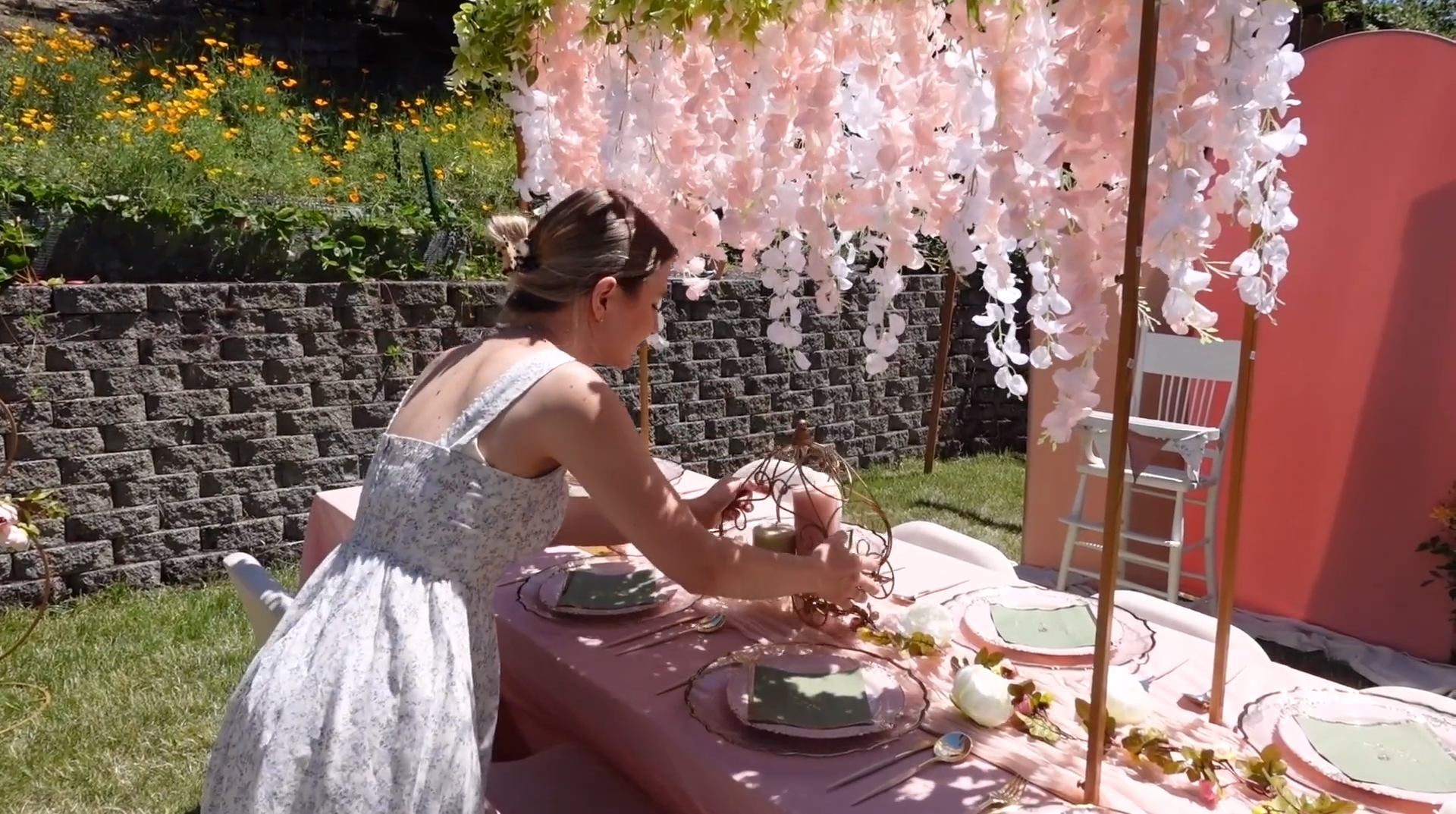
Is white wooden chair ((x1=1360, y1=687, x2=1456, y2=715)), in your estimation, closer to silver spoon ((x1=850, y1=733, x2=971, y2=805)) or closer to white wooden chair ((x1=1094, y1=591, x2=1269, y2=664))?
white wooden chair ((x1=1094, y1=591, x2=1269, y2=664))

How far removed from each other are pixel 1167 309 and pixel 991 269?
0.95ft

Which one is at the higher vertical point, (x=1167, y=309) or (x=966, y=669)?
(x=1167, y=309)

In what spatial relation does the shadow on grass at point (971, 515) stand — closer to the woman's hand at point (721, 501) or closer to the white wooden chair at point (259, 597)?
the woman's hand at point (721, 501)

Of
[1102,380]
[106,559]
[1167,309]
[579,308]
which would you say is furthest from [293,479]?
[1167,309]

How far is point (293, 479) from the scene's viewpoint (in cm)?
390

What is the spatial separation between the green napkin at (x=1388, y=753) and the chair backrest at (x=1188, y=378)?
2108 mm

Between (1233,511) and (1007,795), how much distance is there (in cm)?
52

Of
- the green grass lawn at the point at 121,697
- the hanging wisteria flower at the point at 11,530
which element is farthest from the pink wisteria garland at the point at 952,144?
the green grass lawn at the point at 121,697

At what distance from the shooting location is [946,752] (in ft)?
4.37

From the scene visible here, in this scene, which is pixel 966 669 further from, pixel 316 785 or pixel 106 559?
pixel 106 559

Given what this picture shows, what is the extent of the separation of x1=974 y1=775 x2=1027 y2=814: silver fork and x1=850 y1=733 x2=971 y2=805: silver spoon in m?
0.07

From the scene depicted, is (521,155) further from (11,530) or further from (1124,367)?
(1124,367)

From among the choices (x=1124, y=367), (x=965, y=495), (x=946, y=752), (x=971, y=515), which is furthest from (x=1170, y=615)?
(x=965, y=495)

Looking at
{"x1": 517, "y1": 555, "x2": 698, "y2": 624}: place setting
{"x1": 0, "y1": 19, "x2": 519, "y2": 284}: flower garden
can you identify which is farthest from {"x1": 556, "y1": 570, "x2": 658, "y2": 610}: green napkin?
{"x1": 0, "y1": 19, "x2": 519, "y2": 284}: flower garden
